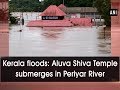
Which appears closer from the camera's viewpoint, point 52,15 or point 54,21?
point 54,21

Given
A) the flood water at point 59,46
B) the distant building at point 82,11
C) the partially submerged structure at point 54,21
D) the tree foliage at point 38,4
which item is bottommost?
the flood water at point 59,46

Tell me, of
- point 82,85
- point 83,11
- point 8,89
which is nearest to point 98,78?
point 82,85

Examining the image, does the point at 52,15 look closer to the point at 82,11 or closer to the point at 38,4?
the point at 82,11

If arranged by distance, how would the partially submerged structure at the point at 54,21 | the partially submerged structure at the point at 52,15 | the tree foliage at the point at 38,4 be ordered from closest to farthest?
the partially submerged structure at the point at 54,21 < the partially submerged structure at the point at 52,15 < the tree foliage at the point at 38,4

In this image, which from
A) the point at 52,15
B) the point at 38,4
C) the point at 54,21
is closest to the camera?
the point at 54,21

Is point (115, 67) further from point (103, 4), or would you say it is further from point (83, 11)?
point (83, 11)

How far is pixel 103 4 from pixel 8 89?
700 inches

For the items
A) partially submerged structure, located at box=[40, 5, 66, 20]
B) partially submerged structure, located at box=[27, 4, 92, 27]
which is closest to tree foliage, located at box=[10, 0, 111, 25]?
partially submerged structure, located at box=[27, 4, 92, 27]

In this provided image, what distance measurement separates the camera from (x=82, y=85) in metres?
3.20

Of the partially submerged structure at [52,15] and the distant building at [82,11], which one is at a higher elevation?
the distant building at [82,11]

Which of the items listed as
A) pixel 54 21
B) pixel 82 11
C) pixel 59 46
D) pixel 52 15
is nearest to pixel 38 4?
pixel 82 11

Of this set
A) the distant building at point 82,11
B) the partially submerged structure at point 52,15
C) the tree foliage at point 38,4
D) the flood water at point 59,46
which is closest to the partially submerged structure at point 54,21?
the partially submerged structure at point 52,15

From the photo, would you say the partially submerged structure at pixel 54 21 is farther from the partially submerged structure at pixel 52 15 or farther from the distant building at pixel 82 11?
the distant building at pixel 82 11

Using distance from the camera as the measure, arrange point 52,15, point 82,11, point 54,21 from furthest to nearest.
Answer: point 82,11 → point 52,15 → point 54,21
